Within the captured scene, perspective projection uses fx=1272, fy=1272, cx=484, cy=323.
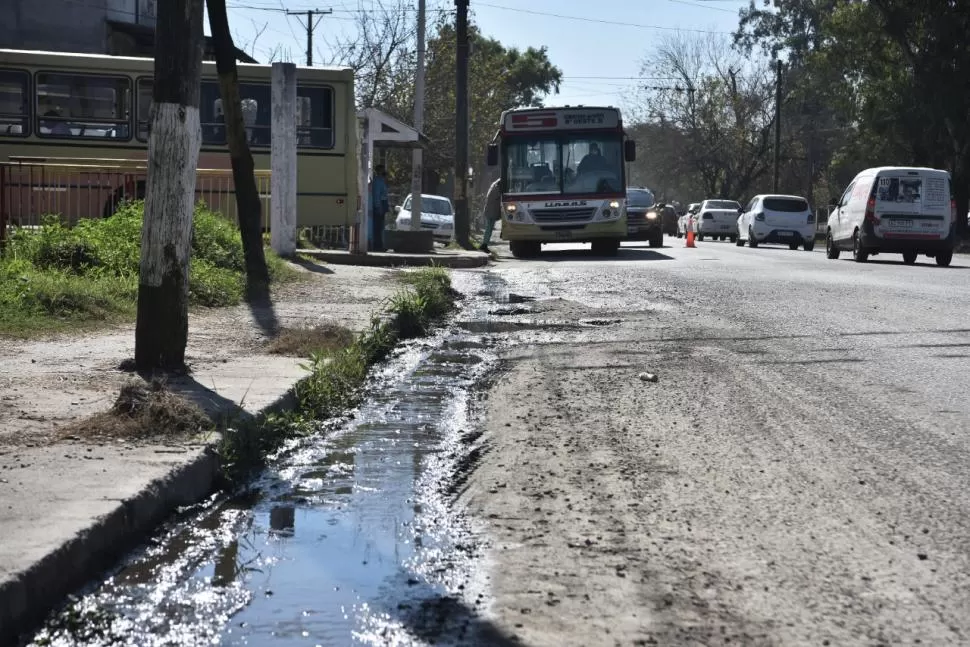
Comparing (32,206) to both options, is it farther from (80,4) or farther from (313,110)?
(80,4)

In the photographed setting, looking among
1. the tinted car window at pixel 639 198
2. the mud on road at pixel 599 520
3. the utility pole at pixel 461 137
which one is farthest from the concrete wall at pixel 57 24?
the mud on road at pixel 599 520

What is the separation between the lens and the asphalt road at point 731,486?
3.53 metres

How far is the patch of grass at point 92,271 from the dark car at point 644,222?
58.9 feet

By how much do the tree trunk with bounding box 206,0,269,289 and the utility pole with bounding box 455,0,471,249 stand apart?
54.2ft

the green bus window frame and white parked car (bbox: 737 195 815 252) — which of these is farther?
white parked car (bbox: 737 195 815 252)

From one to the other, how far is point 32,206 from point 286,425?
1034 centimetres

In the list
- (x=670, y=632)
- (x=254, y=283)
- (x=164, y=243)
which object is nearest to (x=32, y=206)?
(x=254, y=283)

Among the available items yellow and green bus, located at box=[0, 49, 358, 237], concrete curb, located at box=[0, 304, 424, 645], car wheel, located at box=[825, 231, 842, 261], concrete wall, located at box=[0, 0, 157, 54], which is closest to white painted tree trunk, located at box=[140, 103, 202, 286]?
concrete curb, located at box=[0, 304, 424, 645]

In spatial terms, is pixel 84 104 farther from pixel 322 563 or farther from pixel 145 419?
pixel 322 563

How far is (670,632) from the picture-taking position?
3361 millimetres

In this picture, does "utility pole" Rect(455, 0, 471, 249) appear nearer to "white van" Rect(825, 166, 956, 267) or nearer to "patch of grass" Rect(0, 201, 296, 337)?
"white van" Rect(825, 166, 956, 267)

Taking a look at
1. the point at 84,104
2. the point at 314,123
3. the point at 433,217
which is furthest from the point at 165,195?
the point at 433,217

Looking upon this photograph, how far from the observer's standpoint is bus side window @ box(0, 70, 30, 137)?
21125 mm

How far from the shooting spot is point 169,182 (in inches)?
283
